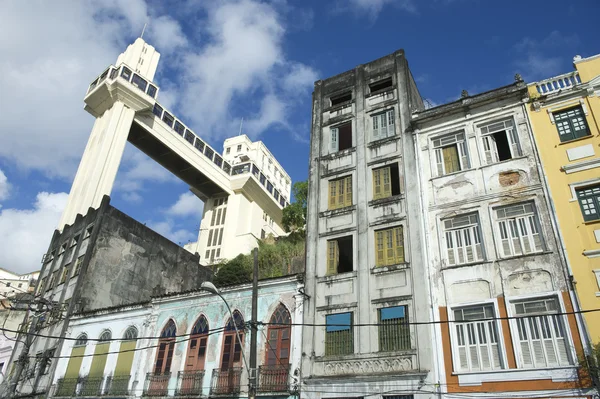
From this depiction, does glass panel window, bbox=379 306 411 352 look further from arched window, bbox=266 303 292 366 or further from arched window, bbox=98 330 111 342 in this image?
arched window, bbox=98 330 111 342

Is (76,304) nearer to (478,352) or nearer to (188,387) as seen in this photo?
(188,387)

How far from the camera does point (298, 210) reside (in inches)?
1748

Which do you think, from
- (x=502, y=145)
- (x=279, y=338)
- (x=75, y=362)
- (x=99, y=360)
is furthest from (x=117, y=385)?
(x=502, y=145)

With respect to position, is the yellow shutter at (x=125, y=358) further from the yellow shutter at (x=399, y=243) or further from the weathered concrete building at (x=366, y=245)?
the yellow shutter at (x=399, y=243)

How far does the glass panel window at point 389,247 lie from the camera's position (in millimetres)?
18672

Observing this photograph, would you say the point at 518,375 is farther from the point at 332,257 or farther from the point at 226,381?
the point at 226,381

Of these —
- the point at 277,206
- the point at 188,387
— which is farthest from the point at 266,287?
the point at 277,206

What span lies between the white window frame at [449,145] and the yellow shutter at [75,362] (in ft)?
67.1

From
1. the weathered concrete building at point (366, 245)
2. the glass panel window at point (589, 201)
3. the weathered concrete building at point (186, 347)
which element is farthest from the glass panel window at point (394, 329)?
the glass panel window at point (589, 201)

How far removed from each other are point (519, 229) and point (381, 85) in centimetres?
1087

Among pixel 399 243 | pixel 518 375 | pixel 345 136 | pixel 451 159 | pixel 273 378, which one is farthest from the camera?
pixel 345 136

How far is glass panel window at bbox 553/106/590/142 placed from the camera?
17.4 meters

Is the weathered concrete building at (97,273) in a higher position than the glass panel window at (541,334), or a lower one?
higher

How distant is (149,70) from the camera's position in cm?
6356
